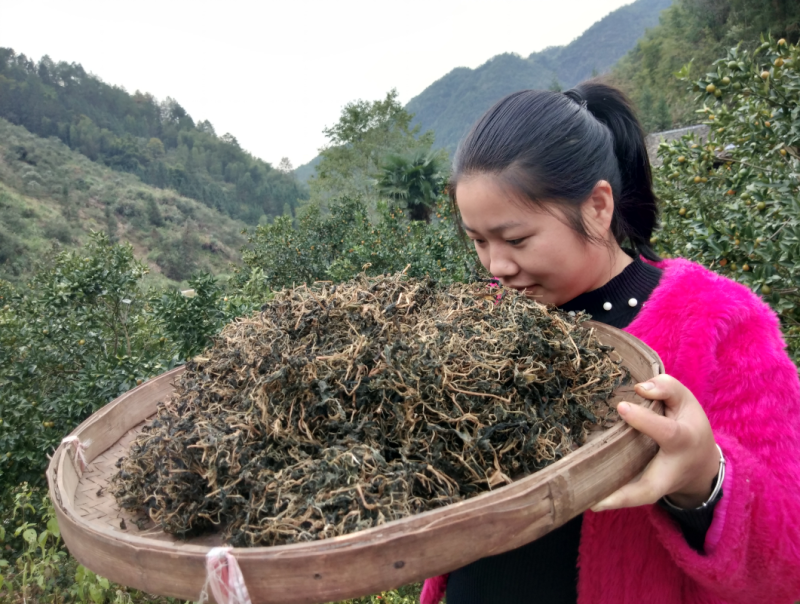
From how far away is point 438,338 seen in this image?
3.76 ft

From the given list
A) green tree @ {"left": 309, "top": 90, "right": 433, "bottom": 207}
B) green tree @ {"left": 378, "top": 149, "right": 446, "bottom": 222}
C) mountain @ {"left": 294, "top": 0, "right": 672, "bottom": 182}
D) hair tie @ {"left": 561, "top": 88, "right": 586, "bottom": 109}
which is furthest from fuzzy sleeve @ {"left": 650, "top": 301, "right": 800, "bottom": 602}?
mountain @ {"left": 294, "top": 0, "right": 672, "bottom": 182}

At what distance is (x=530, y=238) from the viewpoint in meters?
1.34

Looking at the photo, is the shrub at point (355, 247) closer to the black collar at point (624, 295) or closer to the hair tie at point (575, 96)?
the hair tie at point (575, 96)

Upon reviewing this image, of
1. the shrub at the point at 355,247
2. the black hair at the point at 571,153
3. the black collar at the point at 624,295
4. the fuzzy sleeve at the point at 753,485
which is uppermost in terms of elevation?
the black hair at the point at 571,153

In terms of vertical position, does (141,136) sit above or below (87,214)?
above

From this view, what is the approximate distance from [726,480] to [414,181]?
13935mm

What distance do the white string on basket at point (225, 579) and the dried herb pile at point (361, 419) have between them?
0.27ft

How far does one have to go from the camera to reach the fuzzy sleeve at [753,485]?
1119 millimetres

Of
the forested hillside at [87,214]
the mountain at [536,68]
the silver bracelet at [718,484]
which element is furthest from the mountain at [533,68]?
the silver bracelet at [718,484]

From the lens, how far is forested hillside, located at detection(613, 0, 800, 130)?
893 inches

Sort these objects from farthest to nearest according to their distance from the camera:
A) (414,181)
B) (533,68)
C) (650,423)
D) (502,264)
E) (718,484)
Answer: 1. (533,68)
2. (414,181)
3. (502,264)
4. (718,484)
5. (650,423)

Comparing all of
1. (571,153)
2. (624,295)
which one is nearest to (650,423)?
(624,295)

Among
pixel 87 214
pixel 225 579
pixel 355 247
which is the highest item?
pixel 87 214

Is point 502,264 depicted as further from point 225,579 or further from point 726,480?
point 225,579
